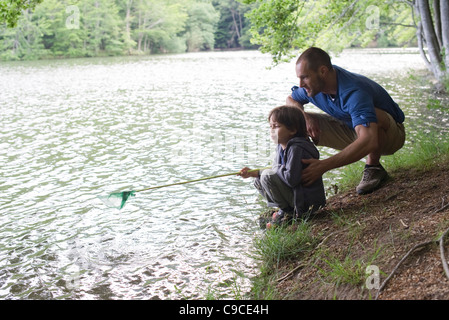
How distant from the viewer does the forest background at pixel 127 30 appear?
44.2 metres

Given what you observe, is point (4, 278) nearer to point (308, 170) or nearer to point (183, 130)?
point (308, 170)

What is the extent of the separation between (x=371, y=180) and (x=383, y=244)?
1420mm

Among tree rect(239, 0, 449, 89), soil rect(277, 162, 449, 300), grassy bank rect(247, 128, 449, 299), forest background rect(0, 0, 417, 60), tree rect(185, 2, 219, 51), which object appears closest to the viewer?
soil rect(277, 162, 449, 300)

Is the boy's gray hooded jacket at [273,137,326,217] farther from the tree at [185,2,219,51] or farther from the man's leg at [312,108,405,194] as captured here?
the tree at [185,2,219,51]

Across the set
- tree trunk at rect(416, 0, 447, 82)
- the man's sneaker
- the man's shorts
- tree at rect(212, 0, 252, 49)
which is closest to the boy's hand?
the man's shorts

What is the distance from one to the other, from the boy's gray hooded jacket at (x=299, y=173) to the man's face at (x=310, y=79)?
0.45m

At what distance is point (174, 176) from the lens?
680cm

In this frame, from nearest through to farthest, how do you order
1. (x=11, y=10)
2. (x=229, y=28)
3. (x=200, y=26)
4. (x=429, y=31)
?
(x=11, y=10), (x=429, y=31), (x=200, y=26), (x=229, y=28)

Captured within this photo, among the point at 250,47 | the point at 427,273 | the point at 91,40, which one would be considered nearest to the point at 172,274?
the point at 427,273

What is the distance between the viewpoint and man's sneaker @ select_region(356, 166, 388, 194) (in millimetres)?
4461

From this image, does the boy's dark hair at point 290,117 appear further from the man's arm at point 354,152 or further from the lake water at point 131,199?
the lake water at point 131,199

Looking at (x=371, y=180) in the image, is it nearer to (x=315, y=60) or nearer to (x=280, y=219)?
(x=280, y=219)

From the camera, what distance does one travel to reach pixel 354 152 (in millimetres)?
3688

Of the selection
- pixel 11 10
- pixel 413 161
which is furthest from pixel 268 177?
pixel 11 10
